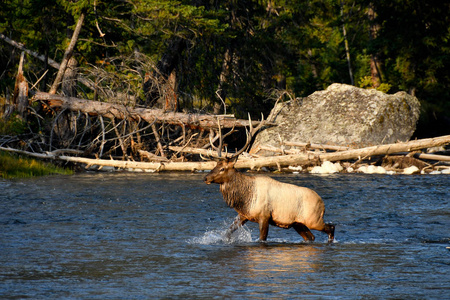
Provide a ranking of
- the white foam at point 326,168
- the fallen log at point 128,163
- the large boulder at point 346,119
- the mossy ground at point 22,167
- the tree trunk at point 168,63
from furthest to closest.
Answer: the tree trunk at point 168,63 → the large boulder at point 346,119 → the white foam at point 326,168 → the fallen log at point 128,163 → the mossy ground at point 22,167

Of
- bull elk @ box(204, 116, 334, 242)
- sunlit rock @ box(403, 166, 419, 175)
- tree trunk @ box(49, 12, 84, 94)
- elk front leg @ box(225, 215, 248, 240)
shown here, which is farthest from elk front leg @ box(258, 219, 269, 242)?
tree trunk @ box(49, 12, 84, 94)

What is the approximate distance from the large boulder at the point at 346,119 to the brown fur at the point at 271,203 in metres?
11.4

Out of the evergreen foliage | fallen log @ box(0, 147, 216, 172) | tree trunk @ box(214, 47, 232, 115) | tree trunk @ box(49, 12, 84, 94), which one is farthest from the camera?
tree trunk @ box(214, 47, 232, 115)

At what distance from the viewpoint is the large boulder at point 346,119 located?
21019mm

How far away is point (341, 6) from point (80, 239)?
39379mm

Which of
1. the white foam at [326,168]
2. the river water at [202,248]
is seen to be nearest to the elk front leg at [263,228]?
the river water at [202,248]

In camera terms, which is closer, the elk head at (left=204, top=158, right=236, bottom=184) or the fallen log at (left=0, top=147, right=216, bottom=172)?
the elk head at (left=204, top=158, right=236, bottom=184)

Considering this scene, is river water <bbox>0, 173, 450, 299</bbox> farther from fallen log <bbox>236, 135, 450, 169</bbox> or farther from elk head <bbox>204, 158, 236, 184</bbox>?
fallen log <bbox>236, 135, 450, 169</bbox>

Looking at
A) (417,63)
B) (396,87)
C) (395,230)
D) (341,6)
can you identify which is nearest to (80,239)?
(395,230)

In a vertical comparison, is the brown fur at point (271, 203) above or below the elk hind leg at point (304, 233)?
above

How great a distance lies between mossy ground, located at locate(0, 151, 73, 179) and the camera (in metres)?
17.5

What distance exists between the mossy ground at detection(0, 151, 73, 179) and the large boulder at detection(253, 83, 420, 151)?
6471 mm

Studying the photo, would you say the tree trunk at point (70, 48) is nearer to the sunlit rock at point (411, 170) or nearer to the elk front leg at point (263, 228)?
the sunlit rock at point (411, 170)

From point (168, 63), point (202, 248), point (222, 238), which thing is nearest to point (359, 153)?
point (168, 63)
